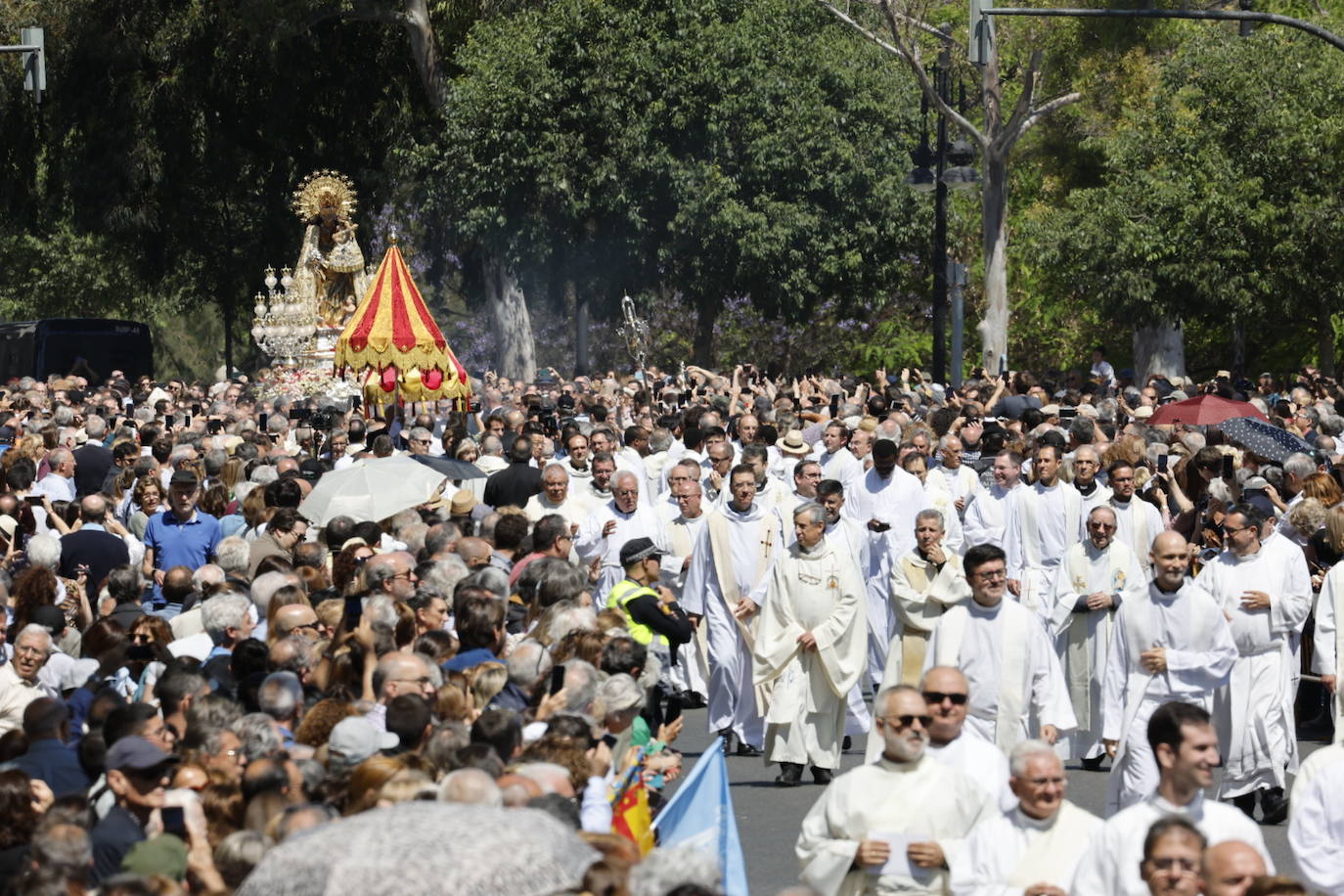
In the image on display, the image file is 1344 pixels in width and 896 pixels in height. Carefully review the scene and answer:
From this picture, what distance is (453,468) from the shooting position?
52.6ft

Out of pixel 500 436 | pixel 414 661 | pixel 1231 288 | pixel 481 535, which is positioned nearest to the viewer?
pixel 414 661

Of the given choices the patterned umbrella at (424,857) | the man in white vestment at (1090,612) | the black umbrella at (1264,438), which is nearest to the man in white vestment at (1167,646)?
the man in white vestment at (1090,612)

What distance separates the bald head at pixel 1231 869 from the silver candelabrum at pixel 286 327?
31.7 m

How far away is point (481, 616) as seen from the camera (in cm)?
953

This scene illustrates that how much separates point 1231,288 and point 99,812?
2400cm

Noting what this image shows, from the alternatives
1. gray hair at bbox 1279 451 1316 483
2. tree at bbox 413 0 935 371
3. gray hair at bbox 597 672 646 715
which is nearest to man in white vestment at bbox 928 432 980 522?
gray hair at bbox 1279 451 1316 483

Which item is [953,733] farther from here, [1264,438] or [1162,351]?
[1162,351]

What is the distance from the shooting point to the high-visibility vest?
10727 mm

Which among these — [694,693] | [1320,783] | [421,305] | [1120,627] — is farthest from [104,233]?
[1320,783]

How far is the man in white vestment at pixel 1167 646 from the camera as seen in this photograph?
1020cm

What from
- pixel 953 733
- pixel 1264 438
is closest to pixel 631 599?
pixel 953 733

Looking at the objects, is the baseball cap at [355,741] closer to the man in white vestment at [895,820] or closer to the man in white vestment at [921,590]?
the man in white vestment at [895,820]

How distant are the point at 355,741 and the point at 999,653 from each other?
332 centimetres

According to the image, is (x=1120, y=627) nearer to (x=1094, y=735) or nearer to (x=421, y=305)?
(x=1094, y=735)
